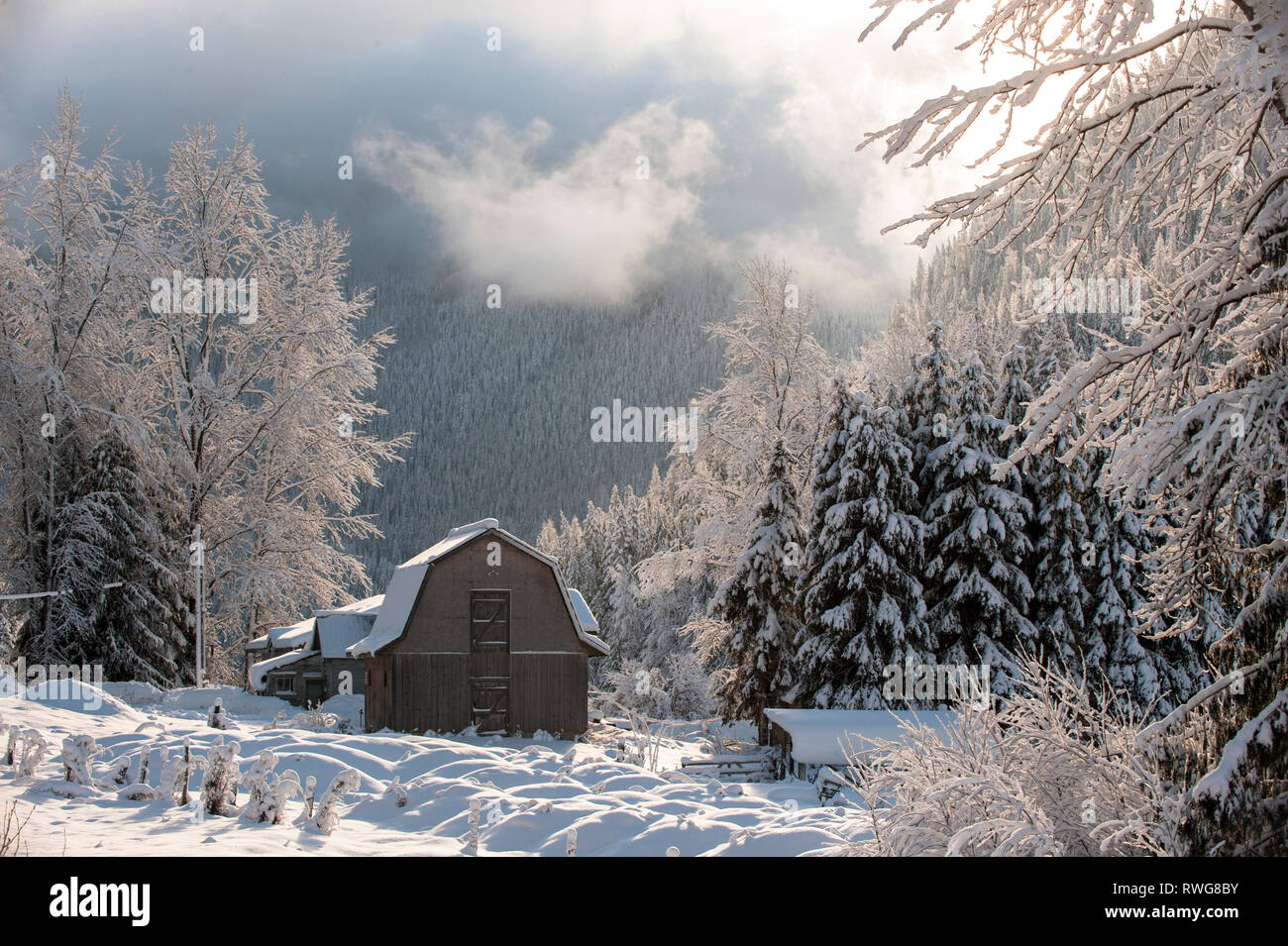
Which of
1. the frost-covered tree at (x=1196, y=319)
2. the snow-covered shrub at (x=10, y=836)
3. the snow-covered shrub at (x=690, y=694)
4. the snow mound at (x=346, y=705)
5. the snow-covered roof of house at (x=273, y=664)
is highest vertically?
the frost-covered tree at (x=1196, y=319)

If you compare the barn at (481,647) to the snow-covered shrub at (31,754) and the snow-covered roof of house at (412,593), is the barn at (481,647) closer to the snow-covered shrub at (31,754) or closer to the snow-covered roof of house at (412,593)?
the snow-covered roof of house at (412,593)

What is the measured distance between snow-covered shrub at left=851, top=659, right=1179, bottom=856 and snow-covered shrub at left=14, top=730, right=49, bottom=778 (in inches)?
343

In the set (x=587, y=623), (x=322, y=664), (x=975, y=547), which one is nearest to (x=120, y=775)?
(x=587, y=623)

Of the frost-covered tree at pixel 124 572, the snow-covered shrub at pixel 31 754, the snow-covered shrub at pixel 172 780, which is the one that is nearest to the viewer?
the snow-covered shrub at pixel 172 780

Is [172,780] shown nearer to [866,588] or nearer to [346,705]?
[866,588]

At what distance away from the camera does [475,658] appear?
26984 mm

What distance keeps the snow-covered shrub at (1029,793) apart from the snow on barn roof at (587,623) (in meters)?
21.6

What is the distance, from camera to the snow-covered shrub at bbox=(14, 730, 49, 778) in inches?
368

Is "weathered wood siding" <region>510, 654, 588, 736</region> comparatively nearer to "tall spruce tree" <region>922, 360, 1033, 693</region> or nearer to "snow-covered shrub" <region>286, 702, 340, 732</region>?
"snow-covered shrub" <region>286, 702, 340, 732</region>

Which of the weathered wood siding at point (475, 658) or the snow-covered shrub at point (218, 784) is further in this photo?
the weathered wood siding at point (475, 658)

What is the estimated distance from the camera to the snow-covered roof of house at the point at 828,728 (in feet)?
73.2

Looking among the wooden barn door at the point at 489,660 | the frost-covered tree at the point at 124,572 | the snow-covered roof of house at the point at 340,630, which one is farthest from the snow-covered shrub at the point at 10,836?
the snow-covered roof of house at the point at 340,630
